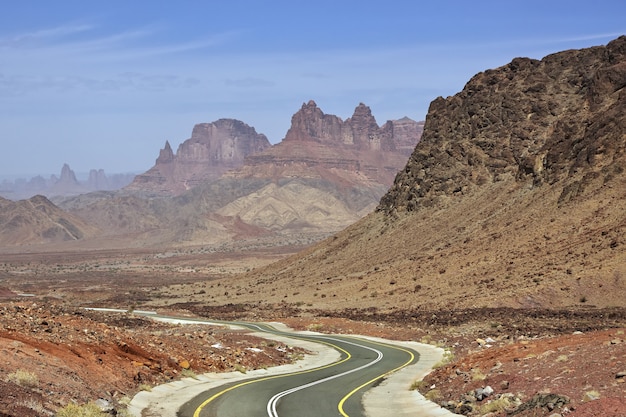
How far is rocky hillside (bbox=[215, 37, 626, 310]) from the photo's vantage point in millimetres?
60531

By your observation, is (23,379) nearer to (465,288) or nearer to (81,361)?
(81,361)

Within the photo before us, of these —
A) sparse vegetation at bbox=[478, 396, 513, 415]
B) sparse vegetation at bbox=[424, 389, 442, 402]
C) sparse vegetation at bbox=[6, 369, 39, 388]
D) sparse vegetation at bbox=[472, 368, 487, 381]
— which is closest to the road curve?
sparse vegetation at bbox=[424, 389, 442, 402]

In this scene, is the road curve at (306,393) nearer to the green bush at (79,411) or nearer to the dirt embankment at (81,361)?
the dirt embankment at (81,361)

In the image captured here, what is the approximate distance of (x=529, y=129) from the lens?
96.1 meters

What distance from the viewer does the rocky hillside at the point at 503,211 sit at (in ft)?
199

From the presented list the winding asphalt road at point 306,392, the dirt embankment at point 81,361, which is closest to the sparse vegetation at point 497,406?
the winding asphalt road at point 306,392

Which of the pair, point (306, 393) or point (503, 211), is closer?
point (306, 393)

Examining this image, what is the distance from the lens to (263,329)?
55.2 meters

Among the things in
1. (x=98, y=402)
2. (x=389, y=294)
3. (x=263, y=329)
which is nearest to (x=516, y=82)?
(x=389, y=294)

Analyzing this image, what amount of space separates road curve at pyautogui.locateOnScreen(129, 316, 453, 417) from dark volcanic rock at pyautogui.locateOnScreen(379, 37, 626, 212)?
46.9 m

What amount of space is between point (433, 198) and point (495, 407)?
270 ft

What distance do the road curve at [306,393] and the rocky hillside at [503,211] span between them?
28.6 metres

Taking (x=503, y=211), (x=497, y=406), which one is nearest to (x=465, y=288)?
(x=503, y=211)

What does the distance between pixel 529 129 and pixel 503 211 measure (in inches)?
790
